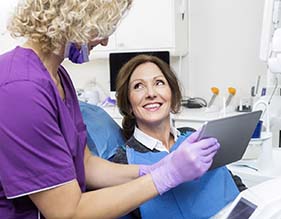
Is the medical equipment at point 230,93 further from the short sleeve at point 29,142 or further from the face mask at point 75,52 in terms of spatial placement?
the short sleeve at point 29,142

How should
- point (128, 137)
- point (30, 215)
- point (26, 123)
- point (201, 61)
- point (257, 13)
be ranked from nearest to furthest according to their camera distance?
point (26, 123)
point (30, 215)
point (128, 137)
point (257, 13)
point (201, 61)

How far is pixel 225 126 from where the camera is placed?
1.17m

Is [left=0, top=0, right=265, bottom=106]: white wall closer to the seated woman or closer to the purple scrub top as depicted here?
the seated woman

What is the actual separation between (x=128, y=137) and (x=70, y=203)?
84cm

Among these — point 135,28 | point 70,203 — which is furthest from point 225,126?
point 135,28

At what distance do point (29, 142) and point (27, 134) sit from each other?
2cm

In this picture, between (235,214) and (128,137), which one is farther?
(128,137)

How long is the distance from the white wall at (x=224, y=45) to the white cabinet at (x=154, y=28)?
0.50 feet

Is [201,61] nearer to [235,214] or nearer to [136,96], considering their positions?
[136,96]

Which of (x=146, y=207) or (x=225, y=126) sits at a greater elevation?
(x=225, y=126)

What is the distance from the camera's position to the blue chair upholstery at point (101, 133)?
1592mm

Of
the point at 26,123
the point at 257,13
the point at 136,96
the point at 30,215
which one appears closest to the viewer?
the point at 26,123

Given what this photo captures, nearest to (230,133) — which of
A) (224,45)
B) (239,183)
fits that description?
(239,183)

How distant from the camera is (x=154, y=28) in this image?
9.51ft
